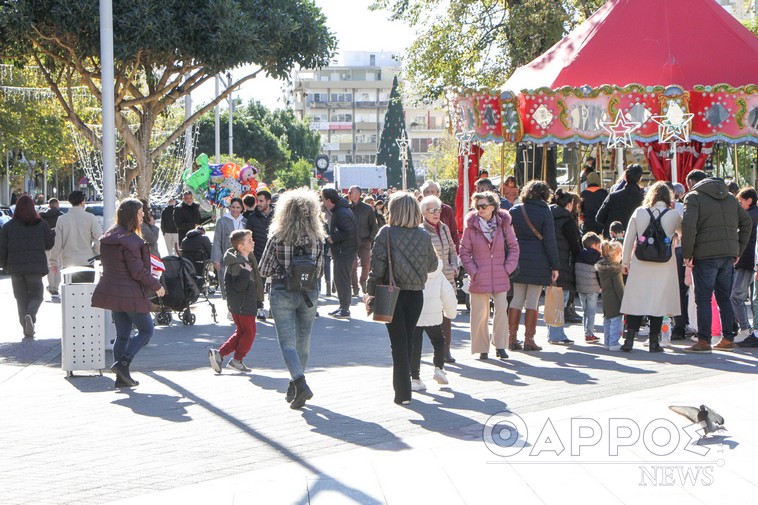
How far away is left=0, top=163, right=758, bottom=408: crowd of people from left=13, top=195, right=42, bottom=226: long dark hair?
28 millimetres

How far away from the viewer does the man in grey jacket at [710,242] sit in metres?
11.7

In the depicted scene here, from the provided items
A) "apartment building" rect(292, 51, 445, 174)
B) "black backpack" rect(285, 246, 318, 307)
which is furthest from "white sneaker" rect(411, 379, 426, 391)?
"apartment building" rect(292, 51, 445, 174)

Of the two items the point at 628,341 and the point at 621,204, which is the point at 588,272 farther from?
the point at 621,204

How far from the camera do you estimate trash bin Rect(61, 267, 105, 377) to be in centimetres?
1070

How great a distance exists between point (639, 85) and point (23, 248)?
35.1 feet

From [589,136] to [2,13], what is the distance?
10.2 metres

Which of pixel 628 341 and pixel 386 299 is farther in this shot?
pixel 628 341

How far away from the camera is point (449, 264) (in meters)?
10.4

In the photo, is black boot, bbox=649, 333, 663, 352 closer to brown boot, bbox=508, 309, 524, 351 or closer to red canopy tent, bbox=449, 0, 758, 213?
brown boot, bbox=508, 309, 524, 351

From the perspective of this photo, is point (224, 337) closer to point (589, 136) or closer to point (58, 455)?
point (58, 455)

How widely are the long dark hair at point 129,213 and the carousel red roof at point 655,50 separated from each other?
1281cm

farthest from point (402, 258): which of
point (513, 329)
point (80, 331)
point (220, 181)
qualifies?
point (220, 181)

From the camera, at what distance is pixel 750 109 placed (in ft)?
64.4

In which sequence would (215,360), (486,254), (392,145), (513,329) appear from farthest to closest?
(392,145) < (513,329) < (486,254) < (215,360)
